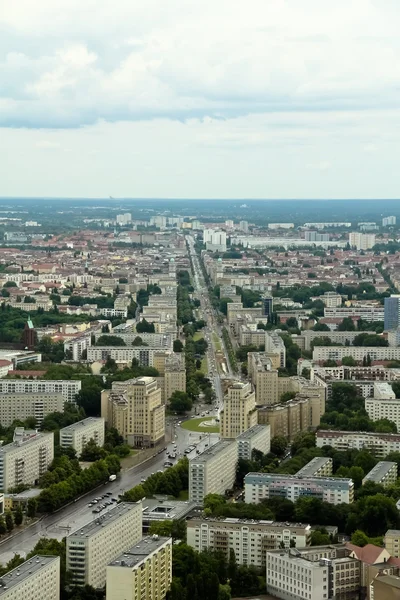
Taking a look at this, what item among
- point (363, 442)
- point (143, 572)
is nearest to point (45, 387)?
point (363, 442)

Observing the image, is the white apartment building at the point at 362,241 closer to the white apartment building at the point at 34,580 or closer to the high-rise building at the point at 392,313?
the high-rise building at the point at 392,313

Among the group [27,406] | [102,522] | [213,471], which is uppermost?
[102,522]

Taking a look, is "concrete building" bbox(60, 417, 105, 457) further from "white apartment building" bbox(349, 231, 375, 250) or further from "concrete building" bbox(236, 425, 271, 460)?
"white apartment building" bbox(349, 231, 375, 250)

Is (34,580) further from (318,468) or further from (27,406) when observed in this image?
(27,406)

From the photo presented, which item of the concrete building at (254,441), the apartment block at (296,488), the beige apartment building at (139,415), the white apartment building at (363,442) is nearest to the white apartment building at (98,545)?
the apartment block at (296,488)

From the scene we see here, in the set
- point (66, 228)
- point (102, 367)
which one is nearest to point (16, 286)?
point (102, 367)

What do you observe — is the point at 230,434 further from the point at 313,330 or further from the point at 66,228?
the point at 66,228

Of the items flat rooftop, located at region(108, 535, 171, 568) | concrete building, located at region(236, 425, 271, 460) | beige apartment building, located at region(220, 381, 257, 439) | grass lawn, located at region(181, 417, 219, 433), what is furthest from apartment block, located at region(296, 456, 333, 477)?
flat rooftop, located at region(108, 535, 171, 568)

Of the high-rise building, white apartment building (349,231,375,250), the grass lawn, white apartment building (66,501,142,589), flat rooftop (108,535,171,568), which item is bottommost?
white apartment building (349,231,375,250)
